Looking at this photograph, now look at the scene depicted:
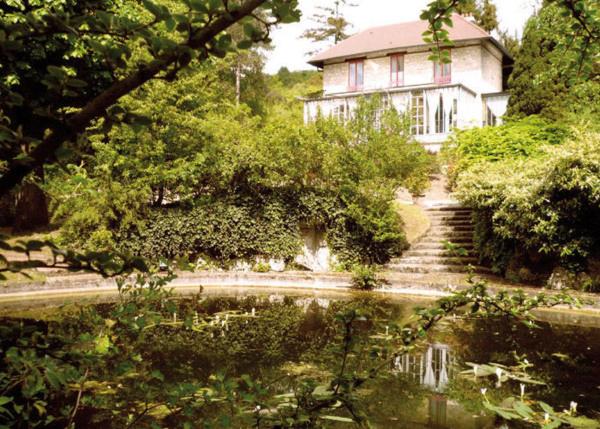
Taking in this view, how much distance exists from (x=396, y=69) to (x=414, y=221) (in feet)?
53.8

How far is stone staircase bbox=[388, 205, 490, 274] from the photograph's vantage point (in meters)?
13.4

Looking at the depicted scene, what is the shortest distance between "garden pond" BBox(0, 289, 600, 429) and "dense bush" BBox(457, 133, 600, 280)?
1979 millimetres

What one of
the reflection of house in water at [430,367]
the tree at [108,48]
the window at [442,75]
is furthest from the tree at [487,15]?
the tree at [108,48]

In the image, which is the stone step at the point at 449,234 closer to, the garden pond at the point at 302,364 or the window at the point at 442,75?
the garden pond at the point at 302,364

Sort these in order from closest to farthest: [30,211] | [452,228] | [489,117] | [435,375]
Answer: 1. [435,375]
2. [452,228]
3. [30,211]
4. [489,117]

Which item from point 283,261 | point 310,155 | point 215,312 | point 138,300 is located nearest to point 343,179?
point 310,155

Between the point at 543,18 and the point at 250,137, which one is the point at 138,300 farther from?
the point at 250,137

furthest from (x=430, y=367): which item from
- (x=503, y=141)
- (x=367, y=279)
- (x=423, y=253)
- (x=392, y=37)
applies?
Answer: (x=392, y=37)

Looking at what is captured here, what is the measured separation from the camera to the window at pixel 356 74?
102 feet

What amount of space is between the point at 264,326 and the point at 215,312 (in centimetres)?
148

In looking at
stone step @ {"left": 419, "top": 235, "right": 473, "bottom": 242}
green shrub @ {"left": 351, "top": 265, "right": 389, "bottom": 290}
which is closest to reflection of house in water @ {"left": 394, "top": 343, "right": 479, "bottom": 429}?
green shrub @ {"left": 351, "top": 265, "right": 389, "bottom": 290}

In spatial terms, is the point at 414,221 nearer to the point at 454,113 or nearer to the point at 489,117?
the point at 454,113

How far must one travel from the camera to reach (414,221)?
16.6 metres

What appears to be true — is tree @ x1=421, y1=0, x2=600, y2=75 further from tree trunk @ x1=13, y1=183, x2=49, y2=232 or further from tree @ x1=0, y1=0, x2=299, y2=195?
tree trunk @ x1=13, y1=183, x2=49, y2=232
